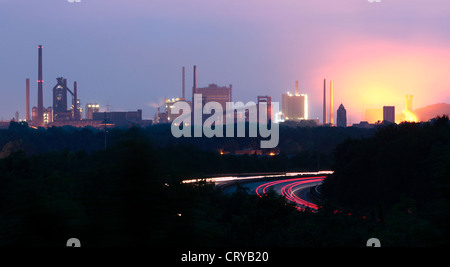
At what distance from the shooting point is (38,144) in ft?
390

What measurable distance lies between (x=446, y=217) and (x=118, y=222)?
3.32m

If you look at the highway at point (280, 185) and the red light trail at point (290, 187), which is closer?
the red light trail at point (290, 187)

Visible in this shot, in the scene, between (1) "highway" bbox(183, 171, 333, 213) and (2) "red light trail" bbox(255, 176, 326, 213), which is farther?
(1) "highway" bbox(183, 171, 333, 213)

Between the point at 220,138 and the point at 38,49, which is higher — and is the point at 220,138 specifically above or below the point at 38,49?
below

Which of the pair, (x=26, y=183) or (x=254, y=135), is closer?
(x=26, y=183)

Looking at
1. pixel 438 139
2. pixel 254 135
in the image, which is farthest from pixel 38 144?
pixel 438 139

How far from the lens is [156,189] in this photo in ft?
18.0

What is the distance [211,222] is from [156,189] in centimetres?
73

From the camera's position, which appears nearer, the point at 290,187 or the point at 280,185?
Answer: the point at 290,187

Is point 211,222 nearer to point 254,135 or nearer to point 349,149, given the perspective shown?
point 349,149

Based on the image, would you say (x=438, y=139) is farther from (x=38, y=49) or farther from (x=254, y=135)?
(x=38, y=49)

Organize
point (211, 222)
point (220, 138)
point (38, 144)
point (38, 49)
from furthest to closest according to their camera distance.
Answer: point (38, 49)
point (220, 138)
point (38, 144)
point (211, 222)
